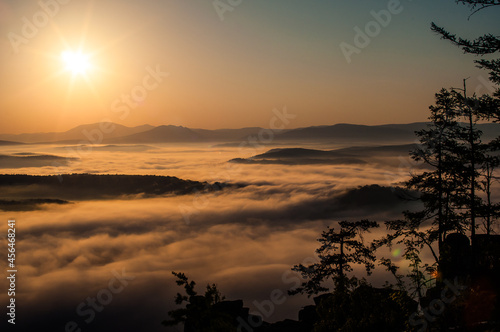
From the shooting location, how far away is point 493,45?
14773 millimetres

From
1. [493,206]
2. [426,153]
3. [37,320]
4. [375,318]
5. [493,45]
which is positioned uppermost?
[493,45]

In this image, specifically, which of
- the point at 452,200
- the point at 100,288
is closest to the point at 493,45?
the point at 452,200

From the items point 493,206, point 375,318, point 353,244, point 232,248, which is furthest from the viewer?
point 232,248

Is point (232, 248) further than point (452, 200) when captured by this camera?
Yes

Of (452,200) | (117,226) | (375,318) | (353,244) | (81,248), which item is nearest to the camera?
(375,318)

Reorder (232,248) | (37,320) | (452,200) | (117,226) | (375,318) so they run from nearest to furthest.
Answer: (375,318) < (452,200) < (37,320) < (232,248) < (117,226)

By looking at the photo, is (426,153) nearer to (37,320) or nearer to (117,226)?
(37,320)

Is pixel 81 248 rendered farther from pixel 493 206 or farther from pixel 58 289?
pixel 493 206

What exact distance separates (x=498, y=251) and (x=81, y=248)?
16561 centimetres

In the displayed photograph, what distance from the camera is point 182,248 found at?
164000 mm

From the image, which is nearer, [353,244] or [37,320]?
[353,244]

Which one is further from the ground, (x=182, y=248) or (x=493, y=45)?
(x=493, y=45)

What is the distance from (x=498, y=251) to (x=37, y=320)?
387 ft

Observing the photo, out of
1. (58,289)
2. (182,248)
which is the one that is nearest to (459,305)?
(58,289)
